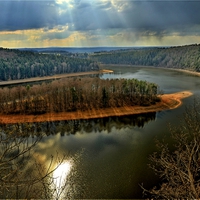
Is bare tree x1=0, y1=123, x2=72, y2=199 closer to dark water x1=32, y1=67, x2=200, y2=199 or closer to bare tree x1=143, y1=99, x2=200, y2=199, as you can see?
dark water x1=32, y1=67, x2=200, y2=199

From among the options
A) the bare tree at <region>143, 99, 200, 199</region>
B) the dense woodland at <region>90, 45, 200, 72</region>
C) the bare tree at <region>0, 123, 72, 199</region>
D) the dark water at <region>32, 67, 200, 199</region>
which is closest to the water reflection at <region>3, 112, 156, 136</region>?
the dark water at <region>32, 67, 200, 199</region>

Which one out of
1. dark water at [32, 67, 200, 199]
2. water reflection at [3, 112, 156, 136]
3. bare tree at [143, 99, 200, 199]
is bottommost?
water reflection at [3, 112, 156, 136]

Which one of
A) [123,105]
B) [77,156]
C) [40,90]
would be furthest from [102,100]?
[77,156]

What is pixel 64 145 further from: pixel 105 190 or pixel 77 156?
pixel 105 190

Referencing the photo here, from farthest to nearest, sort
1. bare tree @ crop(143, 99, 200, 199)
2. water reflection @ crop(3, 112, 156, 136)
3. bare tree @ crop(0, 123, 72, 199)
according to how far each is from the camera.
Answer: water reflection @ crop(3, 112, 156, 136), bare tree @ crop(143, 99, 200, 199), bare tree @ crop(0, 123, 72, 199)

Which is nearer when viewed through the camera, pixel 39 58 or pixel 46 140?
pixel 46 140

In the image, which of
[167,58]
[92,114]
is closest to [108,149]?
[92,114]
